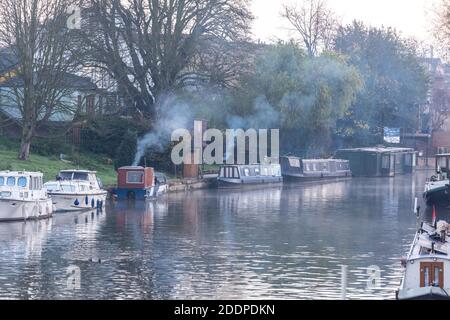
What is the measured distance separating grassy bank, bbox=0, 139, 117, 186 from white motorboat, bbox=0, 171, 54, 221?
9898 mm

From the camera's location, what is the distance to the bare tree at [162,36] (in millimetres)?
66938

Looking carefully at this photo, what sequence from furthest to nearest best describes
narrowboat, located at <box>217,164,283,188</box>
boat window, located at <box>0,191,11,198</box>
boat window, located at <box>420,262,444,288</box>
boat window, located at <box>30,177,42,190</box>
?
narrowboat, located at <box>217,164,283,188</box>
boat window, located at <box>30,177,42,190</box>
boat window, located at <box>0,191,11,198</box>
boat window, located at <box>420,262,444,288</box>

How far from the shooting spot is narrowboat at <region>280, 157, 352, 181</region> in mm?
82500

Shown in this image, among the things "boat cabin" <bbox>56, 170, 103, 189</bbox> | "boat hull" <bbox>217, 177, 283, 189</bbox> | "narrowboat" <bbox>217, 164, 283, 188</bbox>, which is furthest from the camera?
"narrowboat" <bbox>217, 164, 283, 188</bbox>

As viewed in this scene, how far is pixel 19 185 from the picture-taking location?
4181cm

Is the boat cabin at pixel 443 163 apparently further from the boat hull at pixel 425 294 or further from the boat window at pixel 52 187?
the boat hull at pixel 425 294

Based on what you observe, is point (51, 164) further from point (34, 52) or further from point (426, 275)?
point (426, 275)

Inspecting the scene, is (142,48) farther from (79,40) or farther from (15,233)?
(15,233)

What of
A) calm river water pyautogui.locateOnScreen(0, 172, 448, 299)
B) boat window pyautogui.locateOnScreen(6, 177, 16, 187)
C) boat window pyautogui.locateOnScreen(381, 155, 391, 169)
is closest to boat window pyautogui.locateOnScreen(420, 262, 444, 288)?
calm river water pyautogui.locateOnScreen(0, 172, 448, 299)

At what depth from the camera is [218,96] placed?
72688 mm

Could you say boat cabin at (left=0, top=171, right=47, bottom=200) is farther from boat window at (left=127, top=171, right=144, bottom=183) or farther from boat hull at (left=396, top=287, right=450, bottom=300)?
boat hull at (left=396, top=287, right=450, bottom=300)

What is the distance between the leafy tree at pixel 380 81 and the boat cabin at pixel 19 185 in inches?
2386

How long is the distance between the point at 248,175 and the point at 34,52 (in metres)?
21.6

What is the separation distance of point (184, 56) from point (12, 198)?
29829 millimetres
